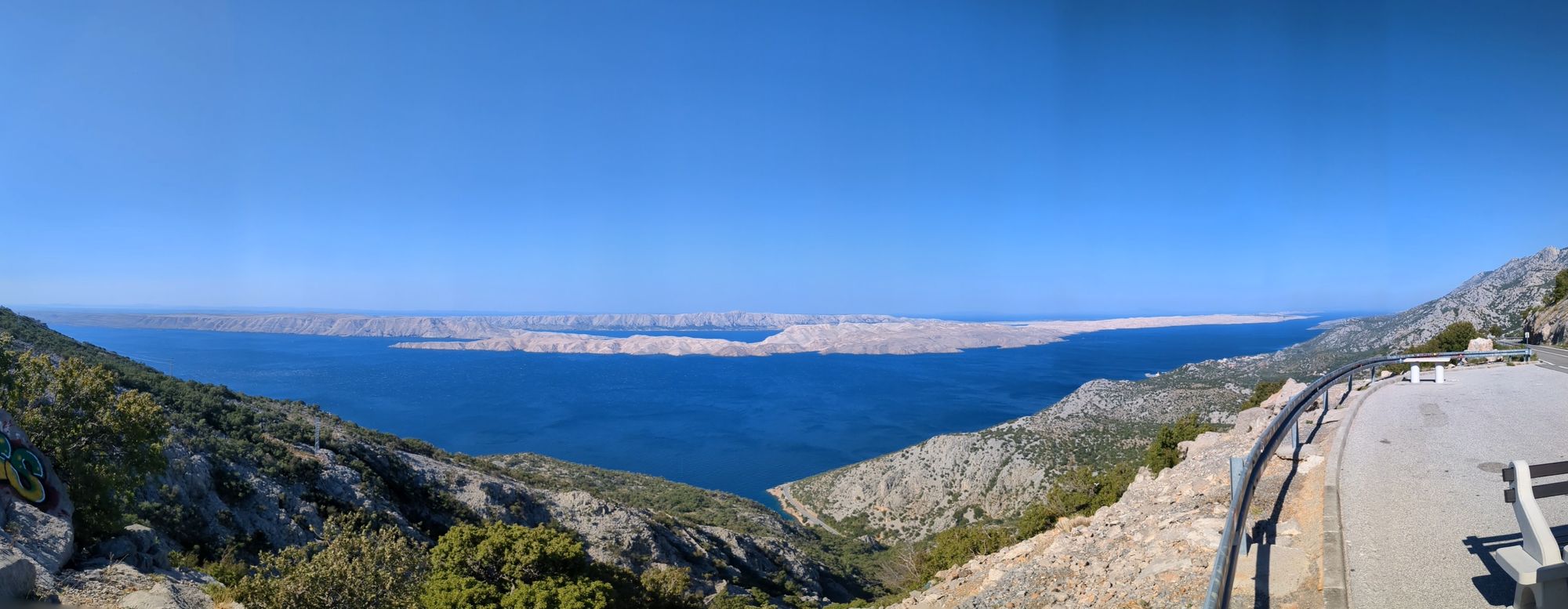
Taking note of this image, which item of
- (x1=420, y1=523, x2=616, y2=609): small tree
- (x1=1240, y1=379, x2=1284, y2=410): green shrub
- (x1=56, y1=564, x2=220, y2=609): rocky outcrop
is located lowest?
(x1=420, y1=523, x2=616, y2=609): small tree

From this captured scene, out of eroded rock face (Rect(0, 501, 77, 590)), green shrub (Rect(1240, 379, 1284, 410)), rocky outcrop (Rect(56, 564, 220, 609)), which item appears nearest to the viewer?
eroded rock face (Rect(0, 501, 77, 590))

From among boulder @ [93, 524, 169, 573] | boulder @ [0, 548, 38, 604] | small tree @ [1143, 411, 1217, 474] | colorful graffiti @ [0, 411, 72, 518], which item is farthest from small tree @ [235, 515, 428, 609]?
small tree @ [1143, 411, 1217, 474]

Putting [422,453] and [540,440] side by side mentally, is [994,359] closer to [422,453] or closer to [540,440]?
[540,440]

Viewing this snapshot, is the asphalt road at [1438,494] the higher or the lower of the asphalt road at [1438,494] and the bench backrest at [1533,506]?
the lower

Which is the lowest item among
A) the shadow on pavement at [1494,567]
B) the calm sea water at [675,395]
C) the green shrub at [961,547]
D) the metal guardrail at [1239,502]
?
the calm sea water at [675,395]

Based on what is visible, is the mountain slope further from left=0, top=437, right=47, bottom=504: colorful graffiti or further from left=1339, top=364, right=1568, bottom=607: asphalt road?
left=1339, top=364, right=1568, bottom=607: asphalt road

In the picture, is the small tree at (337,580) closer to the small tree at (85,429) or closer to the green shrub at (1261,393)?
Result: the small tree at (85,429)

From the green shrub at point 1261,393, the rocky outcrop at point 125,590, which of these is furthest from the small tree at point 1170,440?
the rocky outcrop at point 125,590

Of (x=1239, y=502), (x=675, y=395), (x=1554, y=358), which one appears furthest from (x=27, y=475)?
(x=675, y=395)
